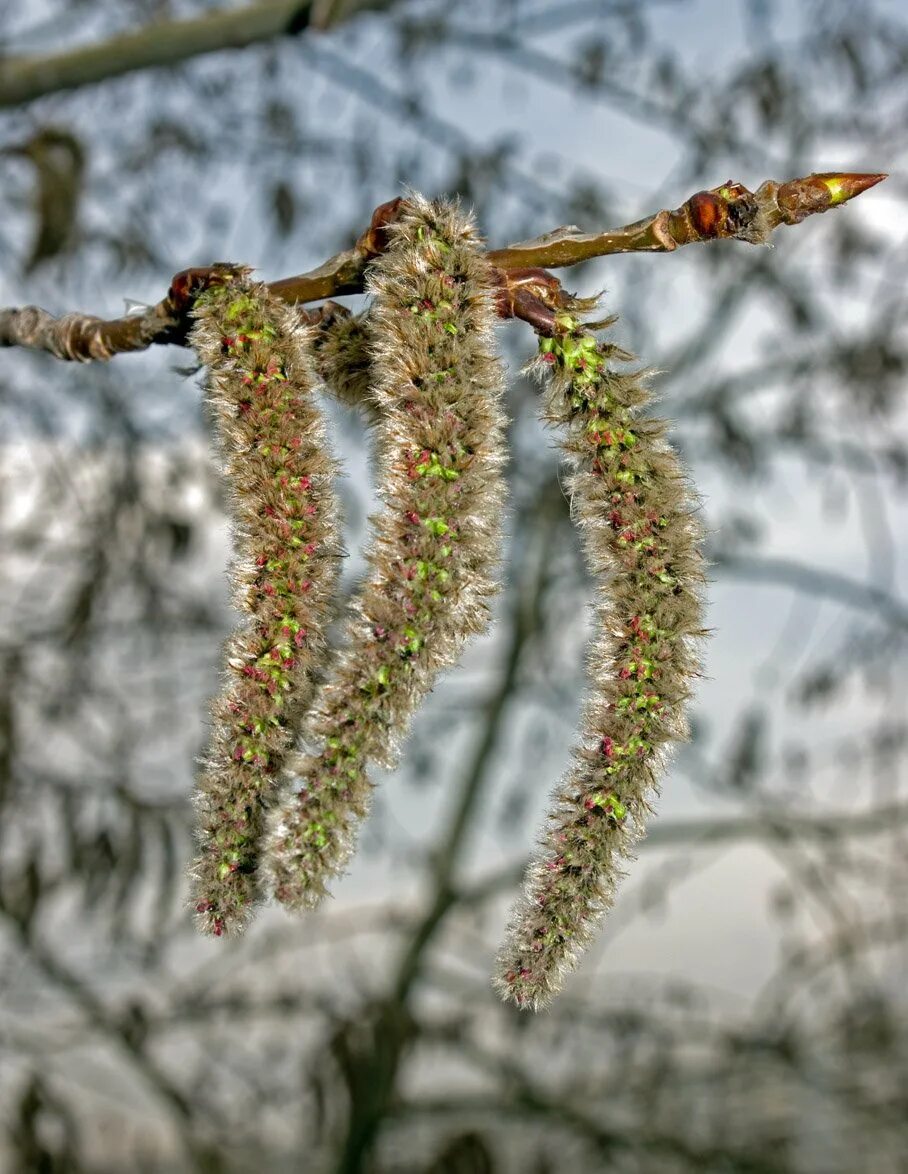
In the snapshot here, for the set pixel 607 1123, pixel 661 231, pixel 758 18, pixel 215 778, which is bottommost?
pixel 607 1123

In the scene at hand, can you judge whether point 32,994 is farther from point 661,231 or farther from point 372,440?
point 661,231

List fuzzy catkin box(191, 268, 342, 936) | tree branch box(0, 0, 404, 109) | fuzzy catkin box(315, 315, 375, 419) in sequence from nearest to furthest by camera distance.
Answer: fuzzy catkin box(191, 268, 342, 936) < fuzzy catkin box(315, 315, 375, 419) < tree branch box(0, 0, 404, 109)

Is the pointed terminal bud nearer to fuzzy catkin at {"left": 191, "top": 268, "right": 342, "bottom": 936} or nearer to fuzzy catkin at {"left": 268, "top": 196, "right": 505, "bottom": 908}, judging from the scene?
fuzzy catkin at {"left": 268, "top": 196, "right": 505, "bottom": 908}

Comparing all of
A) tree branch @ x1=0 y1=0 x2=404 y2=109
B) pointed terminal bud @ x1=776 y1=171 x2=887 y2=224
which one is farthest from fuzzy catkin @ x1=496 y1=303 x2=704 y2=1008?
tree branch @ x1=0 y1=0 x2=404 y2=109

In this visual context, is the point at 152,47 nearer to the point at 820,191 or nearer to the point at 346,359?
the point at 346,359

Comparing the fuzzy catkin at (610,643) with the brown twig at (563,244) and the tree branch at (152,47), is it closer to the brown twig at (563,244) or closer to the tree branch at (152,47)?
the brown twig at (563,244)

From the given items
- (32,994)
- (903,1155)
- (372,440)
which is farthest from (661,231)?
(903,1155)
